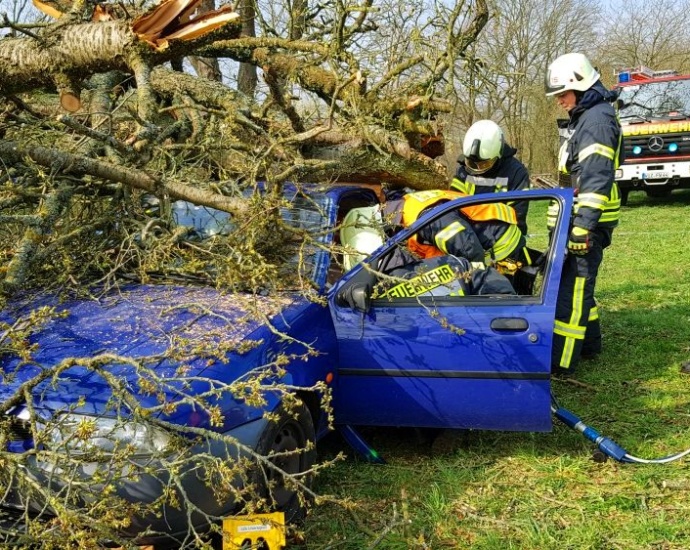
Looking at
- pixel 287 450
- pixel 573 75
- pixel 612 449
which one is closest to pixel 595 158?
pixel 573 75

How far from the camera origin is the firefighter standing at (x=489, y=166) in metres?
4.71

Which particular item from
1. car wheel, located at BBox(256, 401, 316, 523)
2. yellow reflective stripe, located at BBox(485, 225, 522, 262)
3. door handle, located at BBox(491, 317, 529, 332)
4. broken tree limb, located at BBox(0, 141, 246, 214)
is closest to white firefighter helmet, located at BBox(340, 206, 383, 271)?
yellow reflective stripe, located at BBox(485, 225, 522, 262)

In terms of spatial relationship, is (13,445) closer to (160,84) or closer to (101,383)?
(101,383)

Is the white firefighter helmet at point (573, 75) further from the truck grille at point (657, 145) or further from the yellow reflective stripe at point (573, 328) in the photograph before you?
the truck grille at point (657, 145)

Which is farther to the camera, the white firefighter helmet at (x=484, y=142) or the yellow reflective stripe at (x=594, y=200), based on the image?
the white firefighter helmet at (x=484, y=142)

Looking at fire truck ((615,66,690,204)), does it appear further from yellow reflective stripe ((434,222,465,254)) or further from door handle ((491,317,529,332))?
door handle ((491,317,529,332))

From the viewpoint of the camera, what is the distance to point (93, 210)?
153 inches

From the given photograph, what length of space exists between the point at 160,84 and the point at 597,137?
3.86 meters

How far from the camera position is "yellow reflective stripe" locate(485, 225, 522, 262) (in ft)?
13.4

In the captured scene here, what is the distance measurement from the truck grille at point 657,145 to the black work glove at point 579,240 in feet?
32.5

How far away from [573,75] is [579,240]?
1207mm

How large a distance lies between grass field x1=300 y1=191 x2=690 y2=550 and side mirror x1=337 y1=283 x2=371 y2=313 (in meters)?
0.87

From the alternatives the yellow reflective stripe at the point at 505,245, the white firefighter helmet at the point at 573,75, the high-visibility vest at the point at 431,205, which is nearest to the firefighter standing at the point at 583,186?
the white firefighter helmet at the point at 573,75

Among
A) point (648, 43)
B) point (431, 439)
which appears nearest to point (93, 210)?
point (431, 439)
